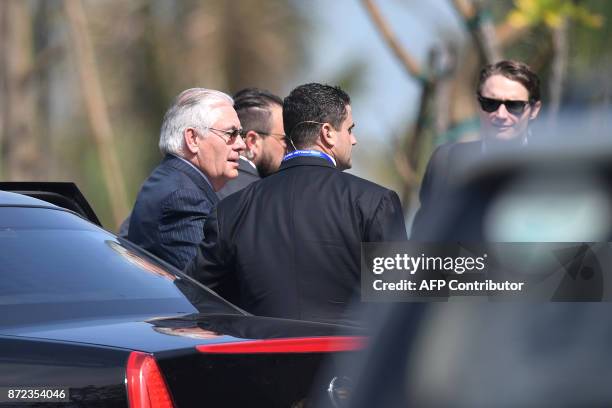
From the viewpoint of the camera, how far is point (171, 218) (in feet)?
17.9

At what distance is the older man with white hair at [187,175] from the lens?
17.9 feet

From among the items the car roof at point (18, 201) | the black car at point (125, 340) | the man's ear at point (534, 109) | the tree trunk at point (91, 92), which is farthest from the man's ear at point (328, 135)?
the tree trunk at point (91, 92)

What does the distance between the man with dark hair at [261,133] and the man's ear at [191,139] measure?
63 centimetres

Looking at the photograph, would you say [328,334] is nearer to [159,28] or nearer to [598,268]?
[598,268]

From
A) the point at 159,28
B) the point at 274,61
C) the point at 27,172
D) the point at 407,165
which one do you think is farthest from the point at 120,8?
the point at 407,165

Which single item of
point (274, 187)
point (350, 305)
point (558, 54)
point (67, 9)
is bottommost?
point (350, 305)

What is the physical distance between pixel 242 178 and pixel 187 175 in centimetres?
76

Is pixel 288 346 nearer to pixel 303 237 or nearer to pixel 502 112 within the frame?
pixel 303 237

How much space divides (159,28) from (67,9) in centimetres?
607

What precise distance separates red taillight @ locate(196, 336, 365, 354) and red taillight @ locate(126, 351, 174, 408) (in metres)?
0.15

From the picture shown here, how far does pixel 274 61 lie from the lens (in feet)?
71.1

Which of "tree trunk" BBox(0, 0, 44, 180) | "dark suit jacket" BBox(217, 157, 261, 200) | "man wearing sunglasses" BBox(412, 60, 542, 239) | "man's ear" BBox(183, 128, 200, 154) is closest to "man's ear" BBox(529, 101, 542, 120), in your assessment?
"man wearing sunglasses" BBox(412, 60, 542, 239)

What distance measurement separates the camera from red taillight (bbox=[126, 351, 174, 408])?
3.58m

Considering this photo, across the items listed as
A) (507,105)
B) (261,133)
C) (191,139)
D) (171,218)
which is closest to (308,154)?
(171,218)
